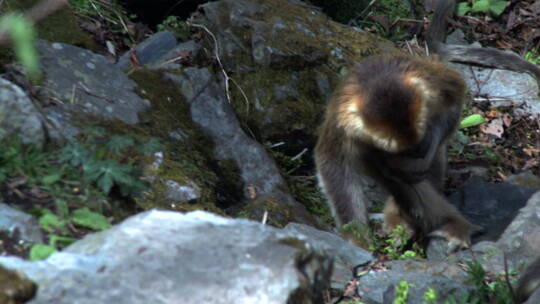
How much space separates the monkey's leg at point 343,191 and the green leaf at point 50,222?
2.98 metres

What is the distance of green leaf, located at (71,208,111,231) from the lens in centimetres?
315

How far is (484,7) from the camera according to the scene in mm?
9719

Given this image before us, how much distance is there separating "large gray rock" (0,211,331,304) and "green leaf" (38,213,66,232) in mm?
459

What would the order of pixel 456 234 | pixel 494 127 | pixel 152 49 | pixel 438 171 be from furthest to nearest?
pixel 494 127
pixel 152 49
pixel 438 171
pixel 456 234

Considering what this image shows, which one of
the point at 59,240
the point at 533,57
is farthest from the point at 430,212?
the point at 533,57

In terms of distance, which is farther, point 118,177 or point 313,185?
point 313,185

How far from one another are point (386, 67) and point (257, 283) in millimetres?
3177

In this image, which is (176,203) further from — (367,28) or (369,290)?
(367,28)

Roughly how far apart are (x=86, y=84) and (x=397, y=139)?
219cm

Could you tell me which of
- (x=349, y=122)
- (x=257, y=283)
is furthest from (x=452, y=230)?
(x=257, y=283)

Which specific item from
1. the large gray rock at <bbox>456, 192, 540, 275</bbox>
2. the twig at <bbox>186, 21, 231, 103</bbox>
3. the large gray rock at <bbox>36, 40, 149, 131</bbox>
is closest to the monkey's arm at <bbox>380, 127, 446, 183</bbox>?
the large gray rock at <bbox>456, 192, 540, 275</bbox>

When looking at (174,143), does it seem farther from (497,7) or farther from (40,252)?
(497,7)

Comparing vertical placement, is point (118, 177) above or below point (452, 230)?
above

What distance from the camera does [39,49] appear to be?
197 inches
